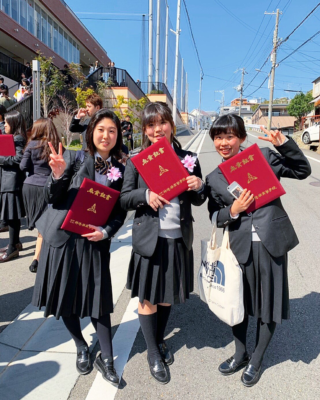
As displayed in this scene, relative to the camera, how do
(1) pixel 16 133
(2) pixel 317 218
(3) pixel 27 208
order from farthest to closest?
→ 1. (2) pixel 317 218
2. (1) pixel 16 133
3. (3) pixel 27 208

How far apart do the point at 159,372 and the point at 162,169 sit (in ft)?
4.46

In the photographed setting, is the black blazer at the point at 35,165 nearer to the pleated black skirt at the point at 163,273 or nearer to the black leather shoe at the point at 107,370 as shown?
the pleated black skirt at the point at 163,273

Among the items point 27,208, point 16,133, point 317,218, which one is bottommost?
point 317,218

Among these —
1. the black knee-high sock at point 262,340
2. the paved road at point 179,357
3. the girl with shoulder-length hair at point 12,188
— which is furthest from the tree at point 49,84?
the black knee-high sock at point 262,340

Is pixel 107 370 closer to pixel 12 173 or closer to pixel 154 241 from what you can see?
pixel 154 241

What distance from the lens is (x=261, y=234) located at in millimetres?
2068

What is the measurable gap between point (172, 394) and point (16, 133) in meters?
3.66

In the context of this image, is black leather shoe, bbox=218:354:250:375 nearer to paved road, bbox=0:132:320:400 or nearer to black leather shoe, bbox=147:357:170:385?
paved road, bbox=0:132:320:400

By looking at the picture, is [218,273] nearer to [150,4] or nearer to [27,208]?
[27,208]

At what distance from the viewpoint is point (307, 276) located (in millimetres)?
3783

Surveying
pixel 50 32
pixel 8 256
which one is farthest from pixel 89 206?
pixel 50 32

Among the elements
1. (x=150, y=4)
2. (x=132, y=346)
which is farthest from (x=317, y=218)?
(x=150, y=4)

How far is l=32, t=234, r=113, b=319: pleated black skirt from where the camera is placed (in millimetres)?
2117

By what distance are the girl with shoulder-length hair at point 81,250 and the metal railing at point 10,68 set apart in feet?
54.1
